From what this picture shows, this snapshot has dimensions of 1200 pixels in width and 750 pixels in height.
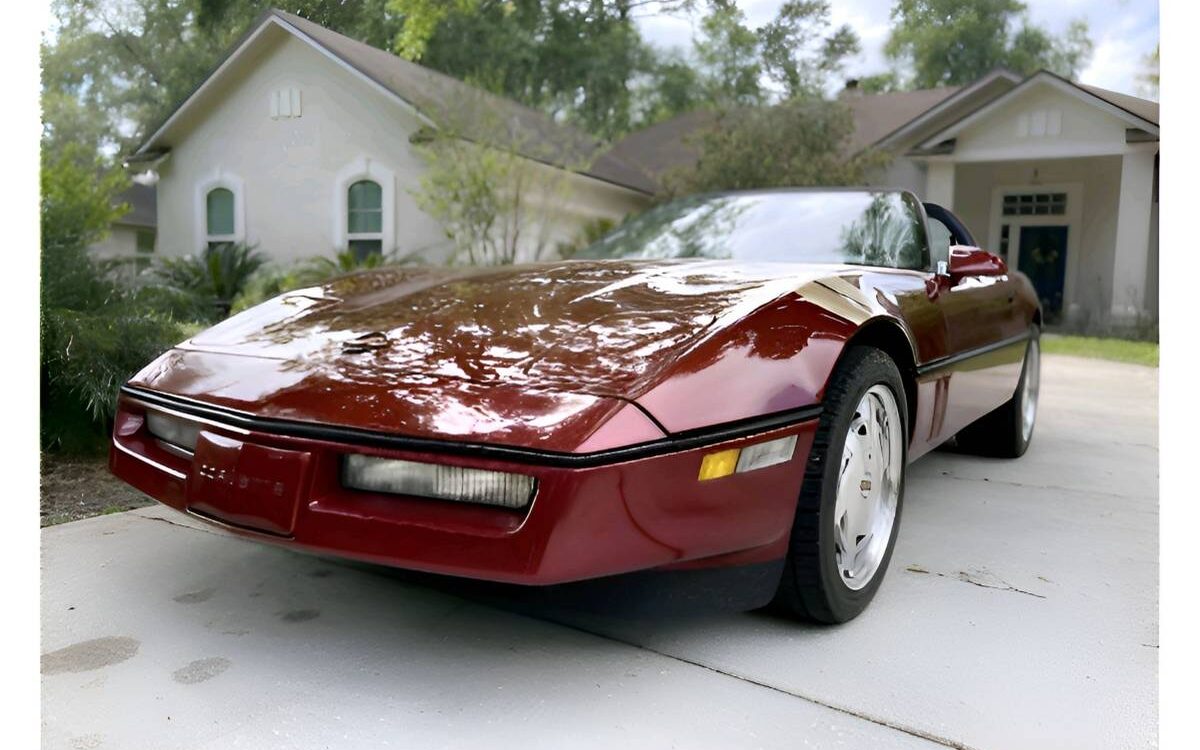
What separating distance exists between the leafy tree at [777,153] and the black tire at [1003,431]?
1.87m

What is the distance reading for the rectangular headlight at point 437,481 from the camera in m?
1.59

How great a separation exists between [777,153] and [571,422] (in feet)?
28.9

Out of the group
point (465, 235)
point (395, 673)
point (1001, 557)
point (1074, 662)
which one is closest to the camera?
point (395, 673)

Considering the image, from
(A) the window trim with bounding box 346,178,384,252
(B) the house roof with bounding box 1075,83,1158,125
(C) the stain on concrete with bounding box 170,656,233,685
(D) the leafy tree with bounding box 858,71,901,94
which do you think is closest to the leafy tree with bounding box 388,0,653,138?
(A) the window trim with bounding box 346,178,384,252

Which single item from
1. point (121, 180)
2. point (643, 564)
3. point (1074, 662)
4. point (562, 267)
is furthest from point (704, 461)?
point (121, 180)

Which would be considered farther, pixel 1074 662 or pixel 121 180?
pixel 121 180

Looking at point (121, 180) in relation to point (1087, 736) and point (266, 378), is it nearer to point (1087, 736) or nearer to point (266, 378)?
point (266, 378)

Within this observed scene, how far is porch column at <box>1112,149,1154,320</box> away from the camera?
2309 mm

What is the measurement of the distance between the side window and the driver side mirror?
0.06 ft

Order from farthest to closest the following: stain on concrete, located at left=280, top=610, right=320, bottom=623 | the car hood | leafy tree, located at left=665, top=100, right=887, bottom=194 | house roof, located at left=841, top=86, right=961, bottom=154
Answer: leafy tree, located at left=665, top=100, right=887, bottom=194 → house roof, located at left=841, top=86, right=961, bottom=154 → stain on concrete, located at left=280, top=610, right=320, bottom=623 → the car hood

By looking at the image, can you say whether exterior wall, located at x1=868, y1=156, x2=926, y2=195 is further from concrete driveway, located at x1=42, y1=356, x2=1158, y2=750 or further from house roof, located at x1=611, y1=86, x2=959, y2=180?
concrete driveway, located at x1=42, y1=356, x2=1158, y2=750

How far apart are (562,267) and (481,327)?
2.45ft

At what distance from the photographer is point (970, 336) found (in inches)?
120

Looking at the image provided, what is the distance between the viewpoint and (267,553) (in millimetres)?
2482
